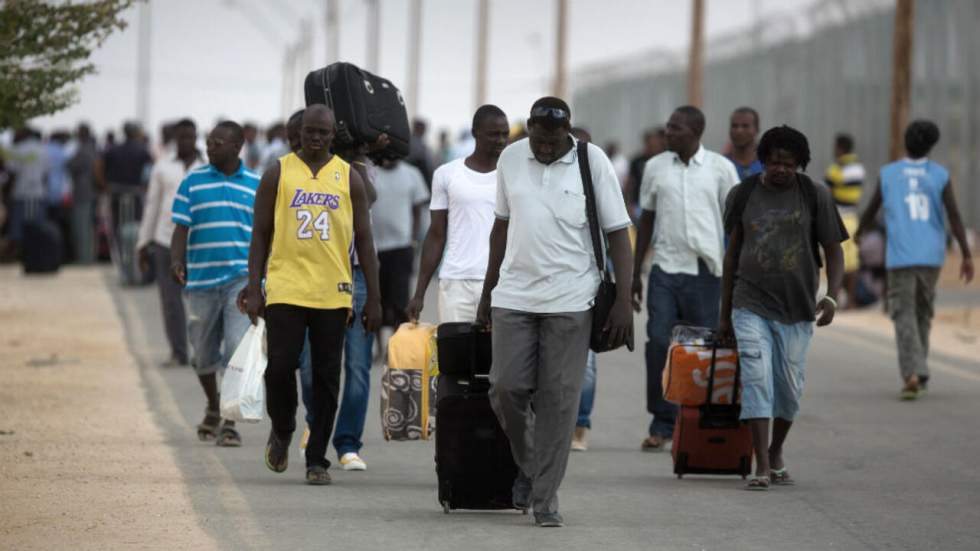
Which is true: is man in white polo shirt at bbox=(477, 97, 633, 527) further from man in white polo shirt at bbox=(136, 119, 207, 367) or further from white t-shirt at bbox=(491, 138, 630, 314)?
man in white polo shirt at bbox=(136, 119, 207, 367)

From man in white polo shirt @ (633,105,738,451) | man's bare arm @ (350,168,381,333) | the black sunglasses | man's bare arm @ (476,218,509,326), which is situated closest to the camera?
the black sunglasses

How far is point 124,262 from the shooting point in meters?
27.0

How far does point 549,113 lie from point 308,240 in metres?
1.59

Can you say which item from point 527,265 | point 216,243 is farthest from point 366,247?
point 216,243

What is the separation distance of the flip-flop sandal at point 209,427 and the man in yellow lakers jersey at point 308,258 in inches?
86.1

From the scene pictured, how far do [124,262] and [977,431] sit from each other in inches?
634

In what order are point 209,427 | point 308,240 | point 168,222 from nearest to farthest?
point 308,240
point 209,427
point 168,222

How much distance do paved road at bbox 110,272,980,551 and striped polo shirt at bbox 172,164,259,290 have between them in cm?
105

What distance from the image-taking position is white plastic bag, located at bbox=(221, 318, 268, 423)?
34.8 feet

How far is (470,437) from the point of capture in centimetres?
937

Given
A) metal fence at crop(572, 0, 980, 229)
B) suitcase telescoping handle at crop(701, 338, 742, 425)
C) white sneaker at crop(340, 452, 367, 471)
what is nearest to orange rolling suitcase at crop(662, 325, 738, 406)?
suitcase telescoping handle at crop(701, 338, 742, 425)

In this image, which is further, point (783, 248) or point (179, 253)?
point (179, 253)

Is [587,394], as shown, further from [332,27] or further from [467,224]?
[332,27]

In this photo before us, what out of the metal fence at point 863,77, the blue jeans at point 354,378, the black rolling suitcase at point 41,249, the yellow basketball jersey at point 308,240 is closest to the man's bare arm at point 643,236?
the blue jeans at point 354,378
